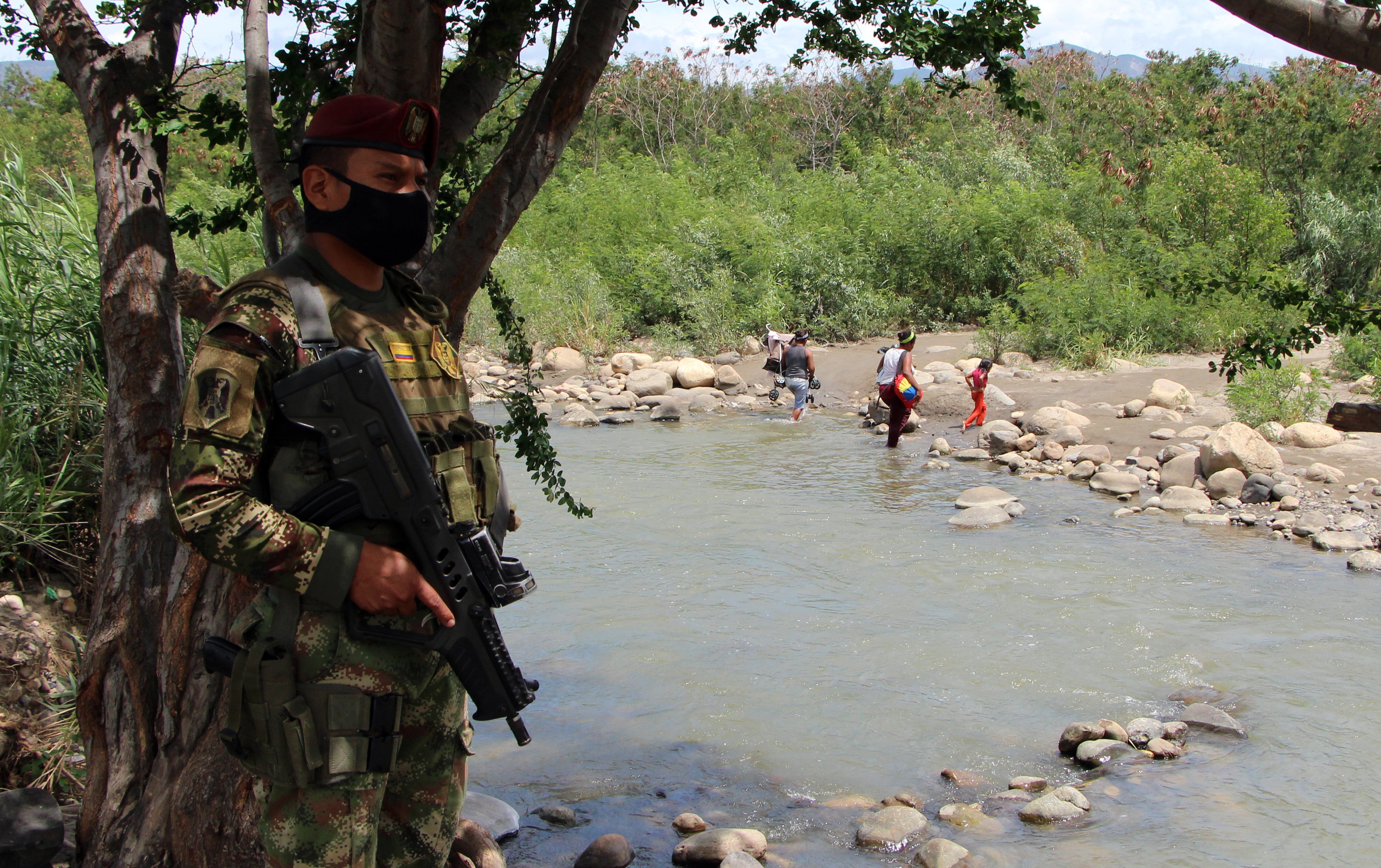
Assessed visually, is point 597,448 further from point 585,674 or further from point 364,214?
point 364,214

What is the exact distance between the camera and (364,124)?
204 centimetres

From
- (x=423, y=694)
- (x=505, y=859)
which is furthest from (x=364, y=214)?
(x=505, y=859)

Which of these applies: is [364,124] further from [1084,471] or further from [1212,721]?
[1084,471]

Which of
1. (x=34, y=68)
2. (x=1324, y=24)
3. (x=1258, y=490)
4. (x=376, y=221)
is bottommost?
(x=1258, y=490)

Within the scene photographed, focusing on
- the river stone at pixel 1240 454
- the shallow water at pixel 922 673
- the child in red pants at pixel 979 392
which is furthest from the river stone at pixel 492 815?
the child in red pants at pixel 979 392

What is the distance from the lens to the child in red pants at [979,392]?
13.2m

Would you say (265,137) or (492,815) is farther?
(492,815)

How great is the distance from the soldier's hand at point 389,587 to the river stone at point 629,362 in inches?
668

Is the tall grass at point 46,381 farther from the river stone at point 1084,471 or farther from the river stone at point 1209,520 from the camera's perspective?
the river stone at point 1084,471

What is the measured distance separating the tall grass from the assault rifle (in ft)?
9.21

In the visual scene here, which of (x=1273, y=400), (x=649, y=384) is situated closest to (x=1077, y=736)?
(x=1273, y=400)

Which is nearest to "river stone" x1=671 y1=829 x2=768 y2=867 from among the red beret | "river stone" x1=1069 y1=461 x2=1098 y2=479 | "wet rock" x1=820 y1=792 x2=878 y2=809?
"wet rock" x1=820 y1=792 x2=878 y2=809

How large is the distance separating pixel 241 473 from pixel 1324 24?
209 cm

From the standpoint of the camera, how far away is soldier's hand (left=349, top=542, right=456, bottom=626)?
1.89 m
